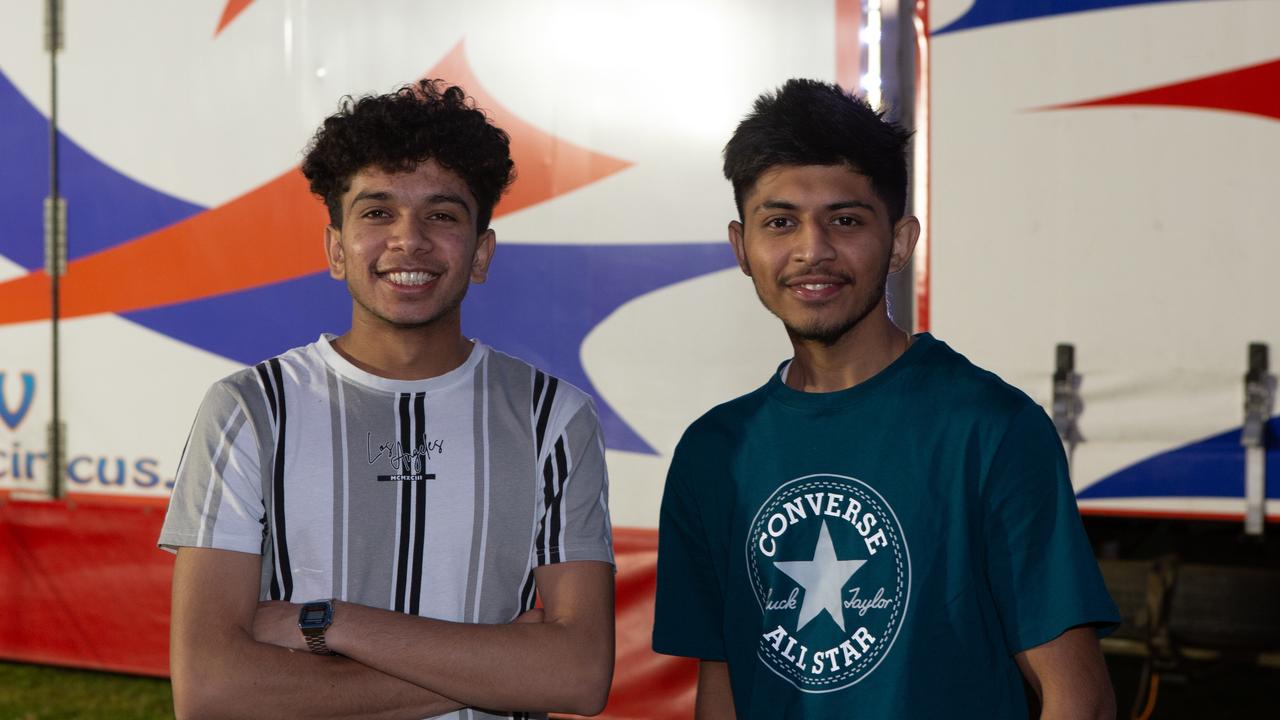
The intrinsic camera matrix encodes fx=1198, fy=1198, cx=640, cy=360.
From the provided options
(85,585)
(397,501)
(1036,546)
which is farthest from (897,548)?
(85,585)

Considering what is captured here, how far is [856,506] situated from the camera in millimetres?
1751

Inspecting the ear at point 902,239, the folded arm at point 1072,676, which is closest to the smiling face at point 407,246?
the ear at point 902,239

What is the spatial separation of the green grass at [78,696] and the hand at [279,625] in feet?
9.84

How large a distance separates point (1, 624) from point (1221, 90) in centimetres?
Result: 455

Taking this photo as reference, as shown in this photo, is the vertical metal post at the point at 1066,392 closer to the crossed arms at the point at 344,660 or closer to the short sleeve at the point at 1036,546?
the short sleeve at the point at 1036,546

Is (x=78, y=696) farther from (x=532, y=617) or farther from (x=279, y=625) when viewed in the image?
(x=532, y=617)

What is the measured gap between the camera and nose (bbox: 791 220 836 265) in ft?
5.90

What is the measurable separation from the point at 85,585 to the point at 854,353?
3.53 m

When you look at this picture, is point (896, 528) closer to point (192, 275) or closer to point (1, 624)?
point (192, 275)

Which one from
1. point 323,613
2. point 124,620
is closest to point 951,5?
point 323,613

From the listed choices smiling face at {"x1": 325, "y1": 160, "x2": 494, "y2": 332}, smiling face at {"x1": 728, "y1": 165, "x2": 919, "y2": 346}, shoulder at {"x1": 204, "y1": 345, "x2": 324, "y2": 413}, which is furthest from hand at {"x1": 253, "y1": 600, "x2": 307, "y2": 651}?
smiling face at {"x1": 728, "y1": 165, "x2": 919, "y2": 346}

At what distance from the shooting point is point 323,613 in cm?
183

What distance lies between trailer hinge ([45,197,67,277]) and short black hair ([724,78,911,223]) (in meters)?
3.27

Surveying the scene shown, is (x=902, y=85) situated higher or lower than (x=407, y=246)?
higher
